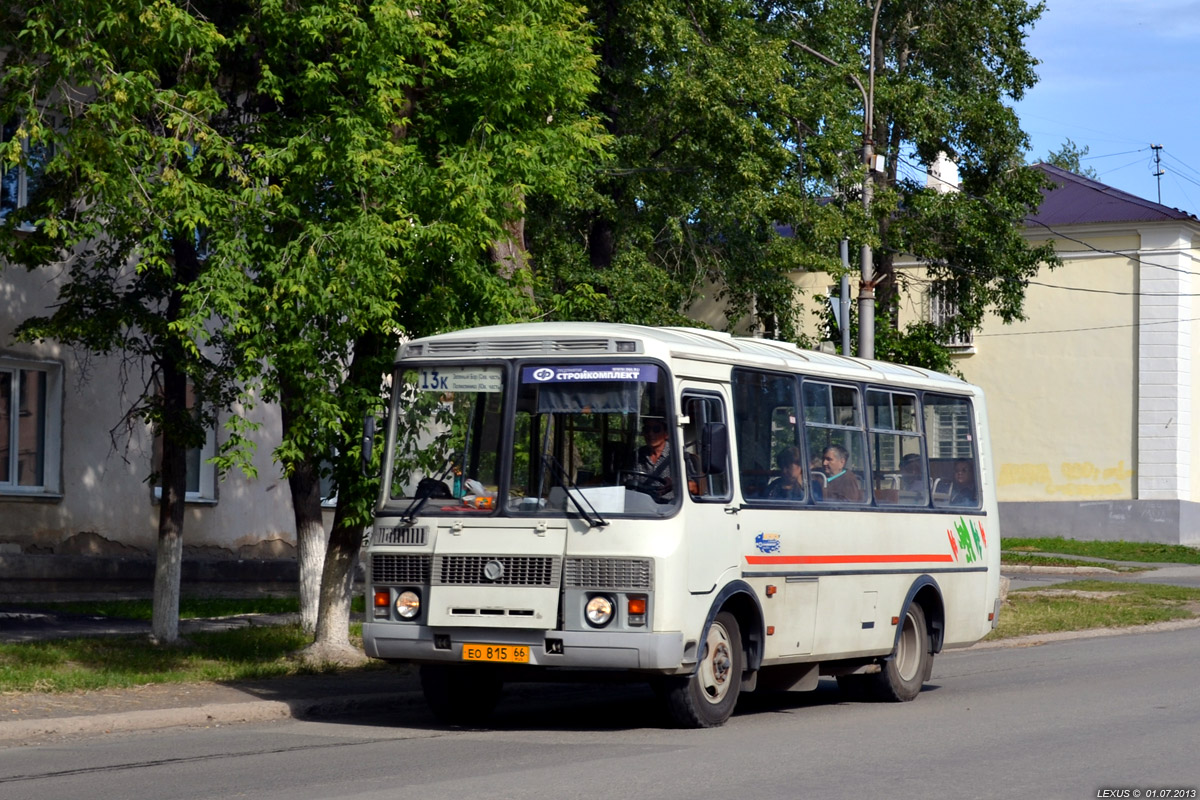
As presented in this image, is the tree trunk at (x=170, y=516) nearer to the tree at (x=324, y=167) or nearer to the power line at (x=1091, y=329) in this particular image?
the tree at (x=324, y=167)

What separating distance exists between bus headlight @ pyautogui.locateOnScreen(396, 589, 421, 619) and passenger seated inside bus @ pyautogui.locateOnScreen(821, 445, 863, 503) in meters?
3.34

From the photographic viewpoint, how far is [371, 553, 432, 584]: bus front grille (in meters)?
10.4

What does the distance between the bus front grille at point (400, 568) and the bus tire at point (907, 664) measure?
439cm

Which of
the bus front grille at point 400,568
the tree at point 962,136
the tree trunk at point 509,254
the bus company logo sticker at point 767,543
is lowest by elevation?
the bus front grille at point 400,568

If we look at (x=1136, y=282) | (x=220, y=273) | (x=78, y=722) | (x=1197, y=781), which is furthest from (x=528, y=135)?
(x=1136, y=282)

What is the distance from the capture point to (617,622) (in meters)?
9.89

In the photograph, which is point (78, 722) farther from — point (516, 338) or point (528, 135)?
point (528, 135)

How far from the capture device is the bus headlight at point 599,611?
32.5 feet

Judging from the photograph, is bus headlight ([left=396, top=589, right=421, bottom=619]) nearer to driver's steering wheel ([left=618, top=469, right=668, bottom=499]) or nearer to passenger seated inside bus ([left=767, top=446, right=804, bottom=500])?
driver's steering wheel ([left=618, top=469, right=668, bottom=499])

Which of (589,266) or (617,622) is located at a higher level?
(589,266)

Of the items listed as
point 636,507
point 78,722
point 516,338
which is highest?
point 516,338

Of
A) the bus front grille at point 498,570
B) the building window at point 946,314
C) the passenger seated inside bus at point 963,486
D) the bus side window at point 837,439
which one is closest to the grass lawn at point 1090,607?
the passenger seated inside bus at point 963,486

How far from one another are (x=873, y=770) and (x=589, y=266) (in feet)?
50.7

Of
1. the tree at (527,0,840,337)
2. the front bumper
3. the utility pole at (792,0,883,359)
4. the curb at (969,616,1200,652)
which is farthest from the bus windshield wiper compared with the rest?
the utility pole at (792,0,883,359)
